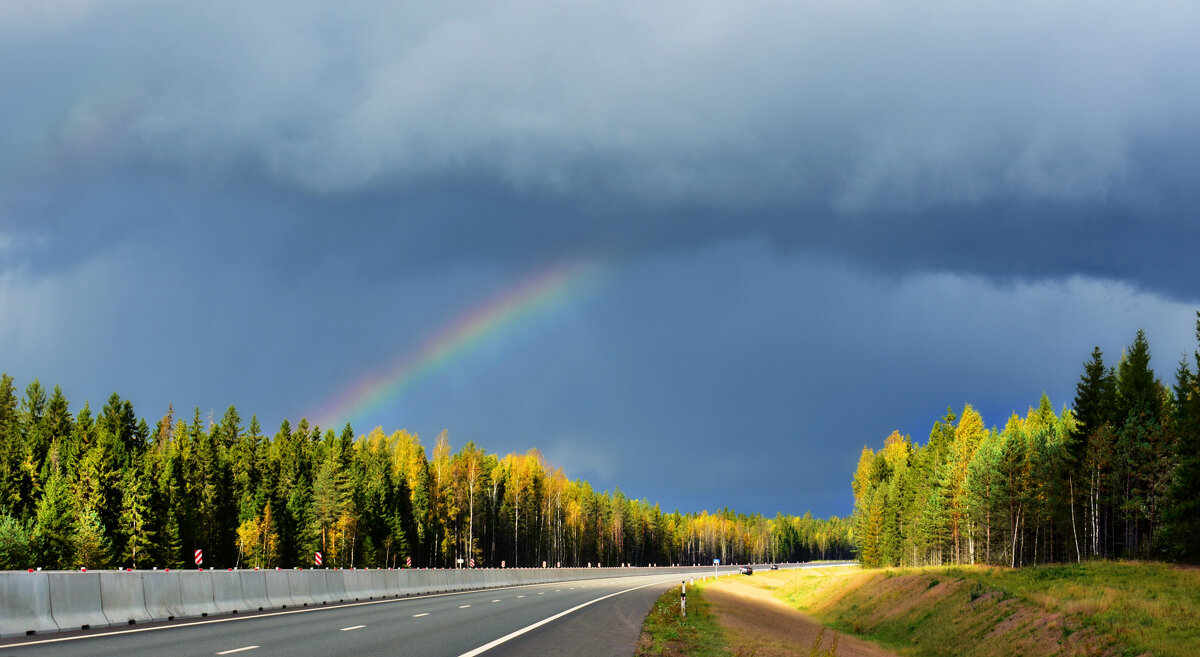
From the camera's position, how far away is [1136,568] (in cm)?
4422

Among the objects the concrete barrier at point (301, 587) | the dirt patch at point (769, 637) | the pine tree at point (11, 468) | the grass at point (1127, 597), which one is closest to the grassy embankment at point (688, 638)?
the dirt patch at point (769, 637)

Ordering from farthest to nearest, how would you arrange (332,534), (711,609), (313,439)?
(313,439)
(332,534)
(711,609)

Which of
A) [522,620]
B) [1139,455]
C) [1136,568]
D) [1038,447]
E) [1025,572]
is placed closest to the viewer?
[522,620]

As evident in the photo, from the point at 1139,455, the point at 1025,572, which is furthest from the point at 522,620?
the point at 1139,455

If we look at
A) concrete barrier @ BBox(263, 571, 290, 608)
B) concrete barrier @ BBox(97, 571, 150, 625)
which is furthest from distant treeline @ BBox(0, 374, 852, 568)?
concrete barrier @ BBox(97, 571, 150, 625)

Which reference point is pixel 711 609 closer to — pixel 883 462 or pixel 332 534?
pixel 332 534

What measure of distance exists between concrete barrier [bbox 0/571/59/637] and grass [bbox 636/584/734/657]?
11.8 m

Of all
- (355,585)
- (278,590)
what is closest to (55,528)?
(355,585)

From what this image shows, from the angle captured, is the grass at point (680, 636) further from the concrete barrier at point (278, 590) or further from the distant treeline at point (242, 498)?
the distant treeline at point (242, 498)

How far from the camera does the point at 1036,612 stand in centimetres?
3309

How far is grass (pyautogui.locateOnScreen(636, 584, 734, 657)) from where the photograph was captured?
19.2 m

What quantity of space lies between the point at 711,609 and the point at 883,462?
13268cm

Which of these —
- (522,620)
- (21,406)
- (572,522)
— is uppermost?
(21,406)

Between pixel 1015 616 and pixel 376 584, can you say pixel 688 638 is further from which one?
pixel 376 584
